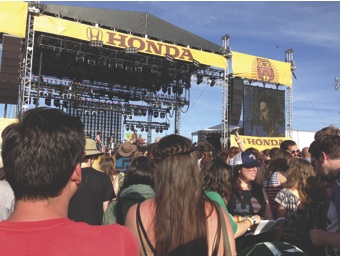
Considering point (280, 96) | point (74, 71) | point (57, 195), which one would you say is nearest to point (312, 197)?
point (57, 195)

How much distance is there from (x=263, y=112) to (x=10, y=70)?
12697 millimetres

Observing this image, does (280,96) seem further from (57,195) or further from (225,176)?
(57,195)

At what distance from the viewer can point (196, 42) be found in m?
14.9

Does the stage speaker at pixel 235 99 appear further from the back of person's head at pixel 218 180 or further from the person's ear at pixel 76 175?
the person's ear at pixel 76 175

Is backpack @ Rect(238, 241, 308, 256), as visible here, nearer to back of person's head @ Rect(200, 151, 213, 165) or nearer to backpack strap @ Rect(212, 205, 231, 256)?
backpack strap @ Rect(212, 205, 231, 256)

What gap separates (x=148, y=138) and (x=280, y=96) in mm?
11543

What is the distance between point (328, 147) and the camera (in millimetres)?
2184

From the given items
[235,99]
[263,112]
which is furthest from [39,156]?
[263,112]

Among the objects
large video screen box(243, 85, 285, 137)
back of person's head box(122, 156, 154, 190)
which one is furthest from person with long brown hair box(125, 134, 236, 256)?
large video screen box(243, 85, 285, 137)

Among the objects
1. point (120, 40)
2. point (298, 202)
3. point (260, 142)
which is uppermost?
point (120, 40)

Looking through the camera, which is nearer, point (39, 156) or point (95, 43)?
point (39, 156)

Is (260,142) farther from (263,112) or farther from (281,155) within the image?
(281,155)

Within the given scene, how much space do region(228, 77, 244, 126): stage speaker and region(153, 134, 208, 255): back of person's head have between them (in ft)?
47.6

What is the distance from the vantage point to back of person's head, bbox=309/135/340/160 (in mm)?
2156
